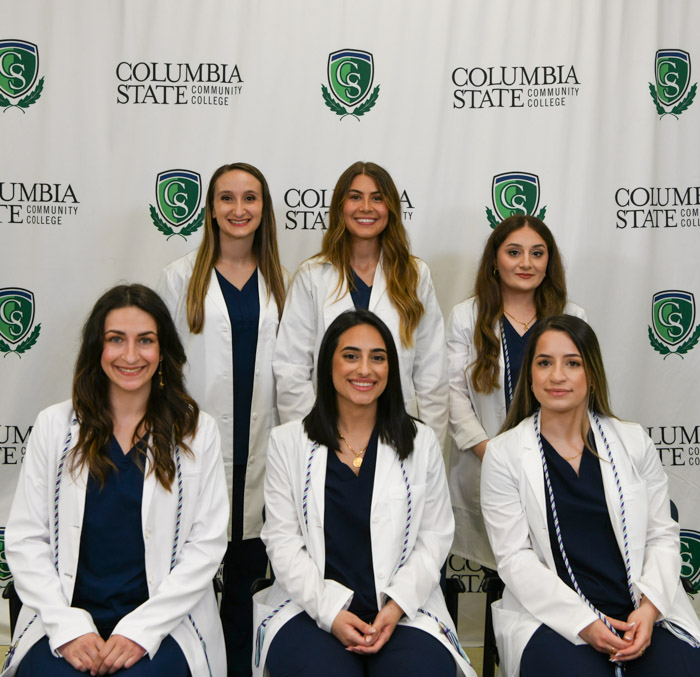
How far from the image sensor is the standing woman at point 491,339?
306cm

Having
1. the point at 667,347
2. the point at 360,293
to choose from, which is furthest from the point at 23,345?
the point at 667,347

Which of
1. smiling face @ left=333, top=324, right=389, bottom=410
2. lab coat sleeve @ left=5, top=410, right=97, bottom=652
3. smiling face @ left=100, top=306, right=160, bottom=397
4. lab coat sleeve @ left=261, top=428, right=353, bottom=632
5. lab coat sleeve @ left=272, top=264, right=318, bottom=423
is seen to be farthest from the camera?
lab coat sleeve @ left=272, top=264, right=318, bottom=423

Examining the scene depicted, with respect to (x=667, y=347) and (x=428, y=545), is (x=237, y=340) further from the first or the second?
(x=667, y=347)

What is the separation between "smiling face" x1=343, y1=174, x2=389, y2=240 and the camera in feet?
9.95

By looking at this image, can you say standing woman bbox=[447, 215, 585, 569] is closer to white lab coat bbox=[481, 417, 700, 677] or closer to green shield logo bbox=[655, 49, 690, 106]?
white lab coat bbox=[481, 417, 700, 677]

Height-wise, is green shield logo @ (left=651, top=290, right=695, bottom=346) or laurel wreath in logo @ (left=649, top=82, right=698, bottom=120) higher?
laurel wreath in logo @ (left=649, top=82, right=698, bottom=120)

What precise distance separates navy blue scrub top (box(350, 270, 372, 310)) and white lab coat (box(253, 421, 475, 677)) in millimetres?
664

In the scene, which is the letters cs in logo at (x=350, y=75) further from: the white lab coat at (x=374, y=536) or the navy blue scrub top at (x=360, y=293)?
the white lab coat at (x=374, y=536)

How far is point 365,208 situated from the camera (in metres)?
3.02

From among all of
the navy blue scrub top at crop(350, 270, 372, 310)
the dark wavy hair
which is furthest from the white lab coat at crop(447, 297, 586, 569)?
the dark wavy hair

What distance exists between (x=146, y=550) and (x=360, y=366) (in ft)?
2.56

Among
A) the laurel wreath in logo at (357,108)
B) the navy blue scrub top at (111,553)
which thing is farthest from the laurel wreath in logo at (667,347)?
the navy blue scrub top at (111,553)

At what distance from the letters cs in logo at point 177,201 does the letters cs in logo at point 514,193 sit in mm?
1283

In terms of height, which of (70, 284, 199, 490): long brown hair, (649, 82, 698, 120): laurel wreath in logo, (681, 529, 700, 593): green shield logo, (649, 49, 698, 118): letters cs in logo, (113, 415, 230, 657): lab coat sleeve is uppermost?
(649, 49, 698, 118): letters cs in logo
